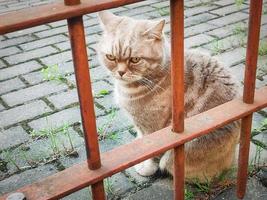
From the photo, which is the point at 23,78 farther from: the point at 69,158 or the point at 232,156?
the point at 232,156

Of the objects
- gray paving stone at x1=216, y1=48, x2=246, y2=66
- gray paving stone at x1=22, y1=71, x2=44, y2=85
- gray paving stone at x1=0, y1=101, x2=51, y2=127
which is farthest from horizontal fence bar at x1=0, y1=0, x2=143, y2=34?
gray paving stone at x1=216, y1=48, x2=246, y2=66

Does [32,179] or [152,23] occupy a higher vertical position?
[152,23]

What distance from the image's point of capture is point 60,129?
2.57 m

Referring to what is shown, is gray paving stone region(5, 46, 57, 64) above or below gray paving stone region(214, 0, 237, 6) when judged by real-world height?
below

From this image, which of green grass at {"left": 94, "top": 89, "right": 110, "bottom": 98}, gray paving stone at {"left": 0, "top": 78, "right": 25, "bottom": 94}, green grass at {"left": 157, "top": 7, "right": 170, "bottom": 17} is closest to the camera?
green grass at {"left": 94, "top": 89, "right": 110, "bottom": 98}

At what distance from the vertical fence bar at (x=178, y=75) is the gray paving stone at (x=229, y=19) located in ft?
8.88

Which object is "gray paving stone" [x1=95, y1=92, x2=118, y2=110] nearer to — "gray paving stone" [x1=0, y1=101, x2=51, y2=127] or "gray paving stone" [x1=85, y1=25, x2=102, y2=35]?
"gray paving stone" [x1=0, y1=101, x2=51, y2=127]

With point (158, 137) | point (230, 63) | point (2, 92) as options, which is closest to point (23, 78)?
point (2, 92)

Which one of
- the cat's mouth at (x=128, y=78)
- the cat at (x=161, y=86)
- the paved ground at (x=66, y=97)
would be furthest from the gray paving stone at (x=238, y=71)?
the cat's mouth at (x=128, y=78)

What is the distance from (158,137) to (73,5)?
612 millimetres

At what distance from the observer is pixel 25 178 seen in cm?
215

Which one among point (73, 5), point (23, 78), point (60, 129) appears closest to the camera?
point (73, 5)

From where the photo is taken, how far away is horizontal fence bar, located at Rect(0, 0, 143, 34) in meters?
0.97

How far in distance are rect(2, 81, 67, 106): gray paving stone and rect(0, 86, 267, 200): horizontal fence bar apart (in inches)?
66.8
